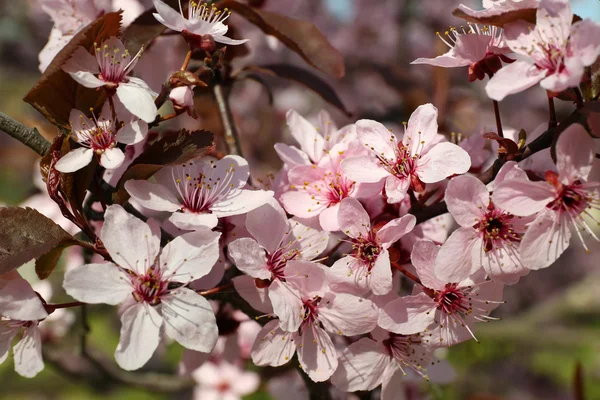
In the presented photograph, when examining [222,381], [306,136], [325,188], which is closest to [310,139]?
[306,136]

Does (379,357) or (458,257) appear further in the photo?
(379,357)

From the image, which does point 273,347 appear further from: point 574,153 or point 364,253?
point 574,153

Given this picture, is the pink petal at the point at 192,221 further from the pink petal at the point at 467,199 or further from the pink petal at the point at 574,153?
the pink petal at the point at 574,153

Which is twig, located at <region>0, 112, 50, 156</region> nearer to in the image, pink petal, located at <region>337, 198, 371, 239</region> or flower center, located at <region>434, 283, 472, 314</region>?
pink petal, located at <region>337, 198, 371, 239</region>

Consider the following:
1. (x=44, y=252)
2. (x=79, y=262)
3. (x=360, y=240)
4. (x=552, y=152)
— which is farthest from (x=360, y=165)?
(x=79, y=262)

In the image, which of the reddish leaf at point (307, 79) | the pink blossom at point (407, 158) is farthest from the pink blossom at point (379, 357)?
the reddish leaf at point (307, 79)

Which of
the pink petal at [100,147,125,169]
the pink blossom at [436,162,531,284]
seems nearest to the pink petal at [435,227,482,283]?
the pink blossom at [436,162,531,284]
